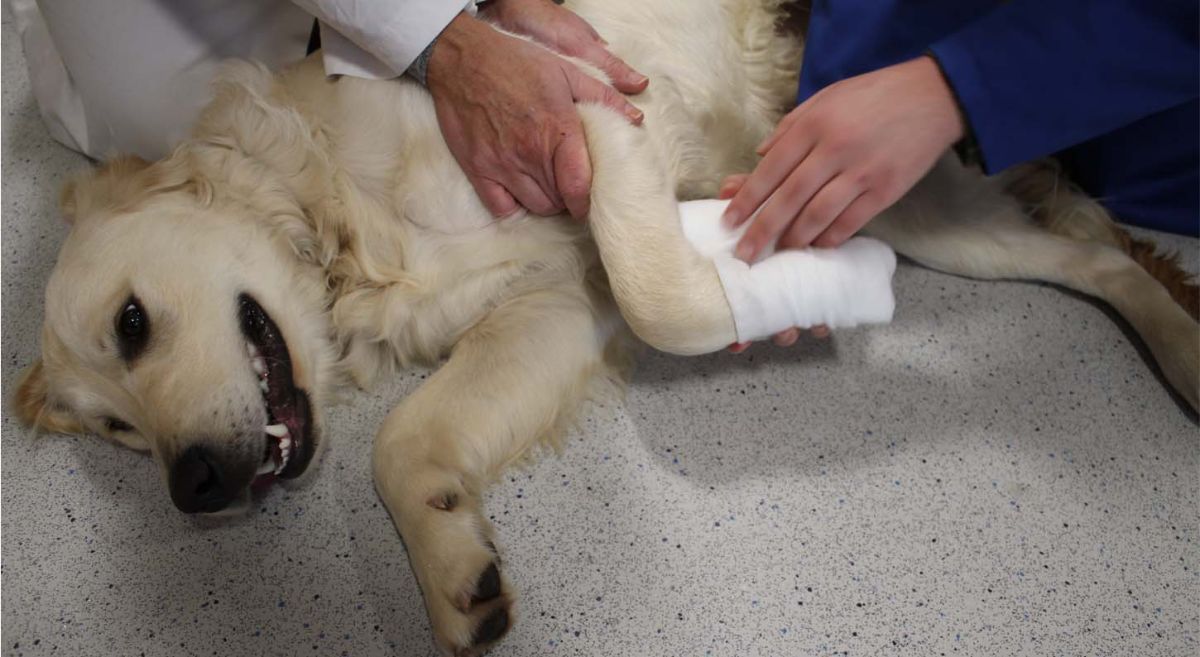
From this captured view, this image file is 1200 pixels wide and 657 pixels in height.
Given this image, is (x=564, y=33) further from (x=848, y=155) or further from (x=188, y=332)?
(x=188, y=332)

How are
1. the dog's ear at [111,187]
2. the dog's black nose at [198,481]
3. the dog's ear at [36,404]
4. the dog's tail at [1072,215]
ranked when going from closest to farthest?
1. the dog's black nose at [198,481]
2. the dog's ear at [111,187]
3. the dog's ear at [36,404]
4. the dog's tail at [1072,215]

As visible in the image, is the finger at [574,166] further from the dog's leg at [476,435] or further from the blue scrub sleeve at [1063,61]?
the blue scrub sleeve at [1063,61]

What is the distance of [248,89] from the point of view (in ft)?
4.17

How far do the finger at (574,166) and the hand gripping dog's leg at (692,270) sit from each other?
13 millimetres

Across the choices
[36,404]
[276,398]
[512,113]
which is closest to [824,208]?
[512,113]

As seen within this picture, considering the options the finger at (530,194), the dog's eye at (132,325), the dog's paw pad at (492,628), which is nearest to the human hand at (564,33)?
the finger at (530,194)

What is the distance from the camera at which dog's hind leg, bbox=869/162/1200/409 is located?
59.0 inches

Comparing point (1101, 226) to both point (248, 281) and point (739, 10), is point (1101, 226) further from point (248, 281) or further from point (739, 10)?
point (248, 281)

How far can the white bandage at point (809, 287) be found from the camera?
42.1 inches

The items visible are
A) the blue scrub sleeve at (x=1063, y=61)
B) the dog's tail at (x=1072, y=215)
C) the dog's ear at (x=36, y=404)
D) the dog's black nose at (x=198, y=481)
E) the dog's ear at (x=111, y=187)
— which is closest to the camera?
the blue scrub sleeve at (x=1063, y=61)

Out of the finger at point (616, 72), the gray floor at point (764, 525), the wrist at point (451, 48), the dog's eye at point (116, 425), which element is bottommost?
the gray floor at point (764, 525)

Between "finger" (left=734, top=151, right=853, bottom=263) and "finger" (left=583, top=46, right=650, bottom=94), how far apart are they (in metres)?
0.31

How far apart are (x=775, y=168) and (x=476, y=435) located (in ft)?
2.10

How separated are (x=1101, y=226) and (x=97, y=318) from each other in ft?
5.93
